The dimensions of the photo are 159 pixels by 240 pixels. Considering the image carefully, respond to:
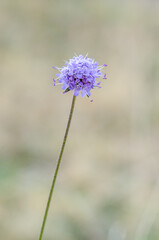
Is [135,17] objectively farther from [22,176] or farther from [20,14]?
[22,176]

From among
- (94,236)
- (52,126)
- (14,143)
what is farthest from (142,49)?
(94,236)

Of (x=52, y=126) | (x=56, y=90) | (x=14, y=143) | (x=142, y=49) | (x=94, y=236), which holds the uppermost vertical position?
(x=142, y=49)

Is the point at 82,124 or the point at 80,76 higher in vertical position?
the point at 82,124

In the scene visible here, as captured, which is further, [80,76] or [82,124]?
[82,124]

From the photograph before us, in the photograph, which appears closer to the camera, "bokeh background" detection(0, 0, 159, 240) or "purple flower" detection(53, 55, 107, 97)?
"purple flower" detection(53, 55, 107, 97)

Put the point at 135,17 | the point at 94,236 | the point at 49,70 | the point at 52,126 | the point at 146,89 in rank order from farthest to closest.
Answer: the point at 135,17, the point at 49,70, the point at 146,89, the point at 52,126, the point at 94,236
